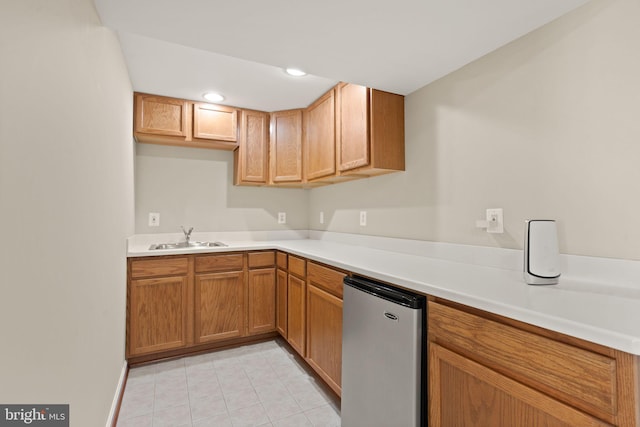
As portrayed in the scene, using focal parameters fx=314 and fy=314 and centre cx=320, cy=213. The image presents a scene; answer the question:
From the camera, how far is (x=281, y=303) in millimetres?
2703

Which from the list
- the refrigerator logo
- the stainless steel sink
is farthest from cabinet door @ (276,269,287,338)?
the refrigerator logo

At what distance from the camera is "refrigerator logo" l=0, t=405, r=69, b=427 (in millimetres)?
612

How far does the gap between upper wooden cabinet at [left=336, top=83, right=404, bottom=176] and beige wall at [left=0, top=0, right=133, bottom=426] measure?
1.44m

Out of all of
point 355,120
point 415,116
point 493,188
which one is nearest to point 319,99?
point 355,120

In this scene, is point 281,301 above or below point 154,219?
below

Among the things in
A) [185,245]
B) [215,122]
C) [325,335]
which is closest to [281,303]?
[325,335]

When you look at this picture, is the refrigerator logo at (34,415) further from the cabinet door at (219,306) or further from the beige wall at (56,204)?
the cabinet door at (219,306)

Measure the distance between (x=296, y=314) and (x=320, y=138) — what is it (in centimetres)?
145

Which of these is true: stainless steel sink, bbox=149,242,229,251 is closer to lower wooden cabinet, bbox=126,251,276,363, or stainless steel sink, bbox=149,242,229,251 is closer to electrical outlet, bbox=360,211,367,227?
lower wooden cabinet, bbox=126,251,276,363

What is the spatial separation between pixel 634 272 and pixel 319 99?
230 centimetres

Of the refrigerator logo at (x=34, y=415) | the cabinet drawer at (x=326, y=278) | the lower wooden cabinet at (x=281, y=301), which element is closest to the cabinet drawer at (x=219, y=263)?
the lower wooden cabinet at (x=281, y=301)

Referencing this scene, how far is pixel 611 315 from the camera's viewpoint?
2.79ft

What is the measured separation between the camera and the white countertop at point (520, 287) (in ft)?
2.61

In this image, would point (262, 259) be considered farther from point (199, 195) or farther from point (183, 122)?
point (183, 122)
